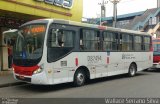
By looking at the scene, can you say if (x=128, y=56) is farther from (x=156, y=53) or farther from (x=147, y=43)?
(x=156, y=53)

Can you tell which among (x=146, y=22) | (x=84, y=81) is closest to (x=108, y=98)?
(x=84, y=81)

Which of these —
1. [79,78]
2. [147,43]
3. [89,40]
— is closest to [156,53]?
[147,43]

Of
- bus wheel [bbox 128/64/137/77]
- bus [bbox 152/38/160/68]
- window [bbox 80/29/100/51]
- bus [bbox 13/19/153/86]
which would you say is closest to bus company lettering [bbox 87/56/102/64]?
bus [bbox 13/19/153/86]

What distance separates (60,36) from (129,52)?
19.7 feet

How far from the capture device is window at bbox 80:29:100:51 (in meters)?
13.2

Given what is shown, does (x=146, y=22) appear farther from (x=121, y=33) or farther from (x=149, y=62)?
(x=121, y=33)

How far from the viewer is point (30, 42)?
38.5 ft

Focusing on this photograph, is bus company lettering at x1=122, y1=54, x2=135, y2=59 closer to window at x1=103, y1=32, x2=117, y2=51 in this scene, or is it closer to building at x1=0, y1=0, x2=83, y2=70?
window at x1=103, y1=32, x2=117, y2=51

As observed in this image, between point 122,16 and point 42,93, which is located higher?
point 122,16

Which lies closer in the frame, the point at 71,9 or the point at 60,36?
the point at 60,36

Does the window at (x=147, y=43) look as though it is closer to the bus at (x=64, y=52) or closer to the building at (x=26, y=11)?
the bus at (x=64, y=52)

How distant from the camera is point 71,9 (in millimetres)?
18797

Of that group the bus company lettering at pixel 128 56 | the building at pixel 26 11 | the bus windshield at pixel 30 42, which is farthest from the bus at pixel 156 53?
the bus windshield at pixel 30 42

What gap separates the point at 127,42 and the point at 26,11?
5681 millimetres
